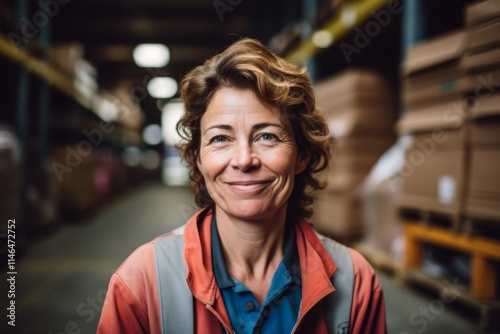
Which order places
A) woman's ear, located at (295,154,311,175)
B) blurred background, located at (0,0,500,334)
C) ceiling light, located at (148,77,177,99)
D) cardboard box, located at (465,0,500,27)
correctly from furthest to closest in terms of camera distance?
ceiling light, located at (148,77,177,99) < blurred background, located at (0,0,500,334) < cardboard box, located at (465,0,500,27) < woman's ear, located at (295,154,311,175)

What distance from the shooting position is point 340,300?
149 centimetres

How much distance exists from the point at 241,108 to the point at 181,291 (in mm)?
705

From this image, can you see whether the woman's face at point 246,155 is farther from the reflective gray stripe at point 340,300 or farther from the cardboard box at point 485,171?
the cardboard box at point 485,171

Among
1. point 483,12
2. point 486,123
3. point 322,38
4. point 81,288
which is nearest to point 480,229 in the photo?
point 486,123

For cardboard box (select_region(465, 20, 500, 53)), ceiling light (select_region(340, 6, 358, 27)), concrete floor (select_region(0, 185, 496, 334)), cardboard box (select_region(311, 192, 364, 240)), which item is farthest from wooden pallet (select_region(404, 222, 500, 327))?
ceiling light (select_region(340, 6, 358, 27))

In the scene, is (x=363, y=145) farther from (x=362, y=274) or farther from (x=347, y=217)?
(x=362, y=274)

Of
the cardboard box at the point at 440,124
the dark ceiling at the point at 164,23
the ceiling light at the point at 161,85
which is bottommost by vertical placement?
the cardboard box at the point at 440,124

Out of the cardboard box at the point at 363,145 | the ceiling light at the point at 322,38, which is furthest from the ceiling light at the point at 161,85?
the cardboard box at the point at 363,145

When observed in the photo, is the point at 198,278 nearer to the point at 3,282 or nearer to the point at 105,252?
the point at 3,282

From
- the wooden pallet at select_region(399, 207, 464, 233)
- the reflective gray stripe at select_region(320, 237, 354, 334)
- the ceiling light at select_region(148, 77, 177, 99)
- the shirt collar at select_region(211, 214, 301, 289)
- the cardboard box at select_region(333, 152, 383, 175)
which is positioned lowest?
the wooden pallet at select_region(399, 207, 464, 233)

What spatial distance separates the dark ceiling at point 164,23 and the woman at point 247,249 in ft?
26.8

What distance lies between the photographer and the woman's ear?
176 cm

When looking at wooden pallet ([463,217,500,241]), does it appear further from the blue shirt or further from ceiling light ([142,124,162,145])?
ceiling light ([142,124,162,145])

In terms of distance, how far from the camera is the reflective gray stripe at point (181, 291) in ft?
4.46
